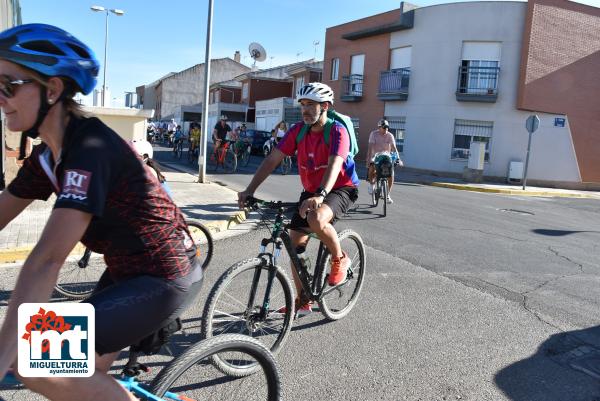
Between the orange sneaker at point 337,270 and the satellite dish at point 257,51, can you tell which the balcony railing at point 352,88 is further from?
the orange sneaker at point 337,270

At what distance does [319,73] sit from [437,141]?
54.3 feet

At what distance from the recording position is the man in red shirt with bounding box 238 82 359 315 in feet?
12.8

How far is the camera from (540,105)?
925 inches

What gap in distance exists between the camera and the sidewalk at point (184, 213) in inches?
245

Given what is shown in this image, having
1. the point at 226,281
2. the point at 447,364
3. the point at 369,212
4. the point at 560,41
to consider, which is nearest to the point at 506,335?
the point at 447,364

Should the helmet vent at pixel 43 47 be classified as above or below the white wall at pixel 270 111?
below

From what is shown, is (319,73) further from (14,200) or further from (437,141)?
(14,200)

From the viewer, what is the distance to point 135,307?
72.7 inches

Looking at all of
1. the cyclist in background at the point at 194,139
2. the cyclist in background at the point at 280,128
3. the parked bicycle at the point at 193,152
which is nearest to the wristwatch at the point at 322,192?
the cyclist in background at the point at 280,128

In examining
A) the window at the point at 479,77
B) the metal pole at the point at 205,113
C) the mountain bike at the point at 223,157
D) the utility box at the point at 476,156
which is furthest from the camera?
the window at the point at 479,77

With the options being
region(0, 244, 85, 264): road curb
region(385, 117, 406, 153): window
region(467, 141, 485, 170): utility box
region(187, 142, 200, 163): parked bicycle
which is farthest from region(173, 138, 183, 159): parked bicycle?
region(0, 244, 85, 264): road curb

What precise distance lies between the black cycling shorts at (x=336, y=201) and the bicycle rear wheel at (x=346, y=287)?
0.34 meters

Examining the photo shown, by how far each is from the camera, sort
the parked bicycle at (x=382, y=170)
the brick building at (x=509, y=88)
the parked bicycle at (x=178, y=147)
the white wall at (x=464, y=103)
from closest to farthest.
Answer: the parked bicycle at (x=382, y=170) < the brick building at (x=509, y=88) < the white wall at (x=464, y=103) < the parked bicycle at (x=178, y=147)

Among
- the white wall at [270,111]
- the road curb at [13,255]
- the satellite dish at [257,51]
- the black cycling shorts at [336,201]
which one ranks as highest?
the satellite dish at [257,51]
